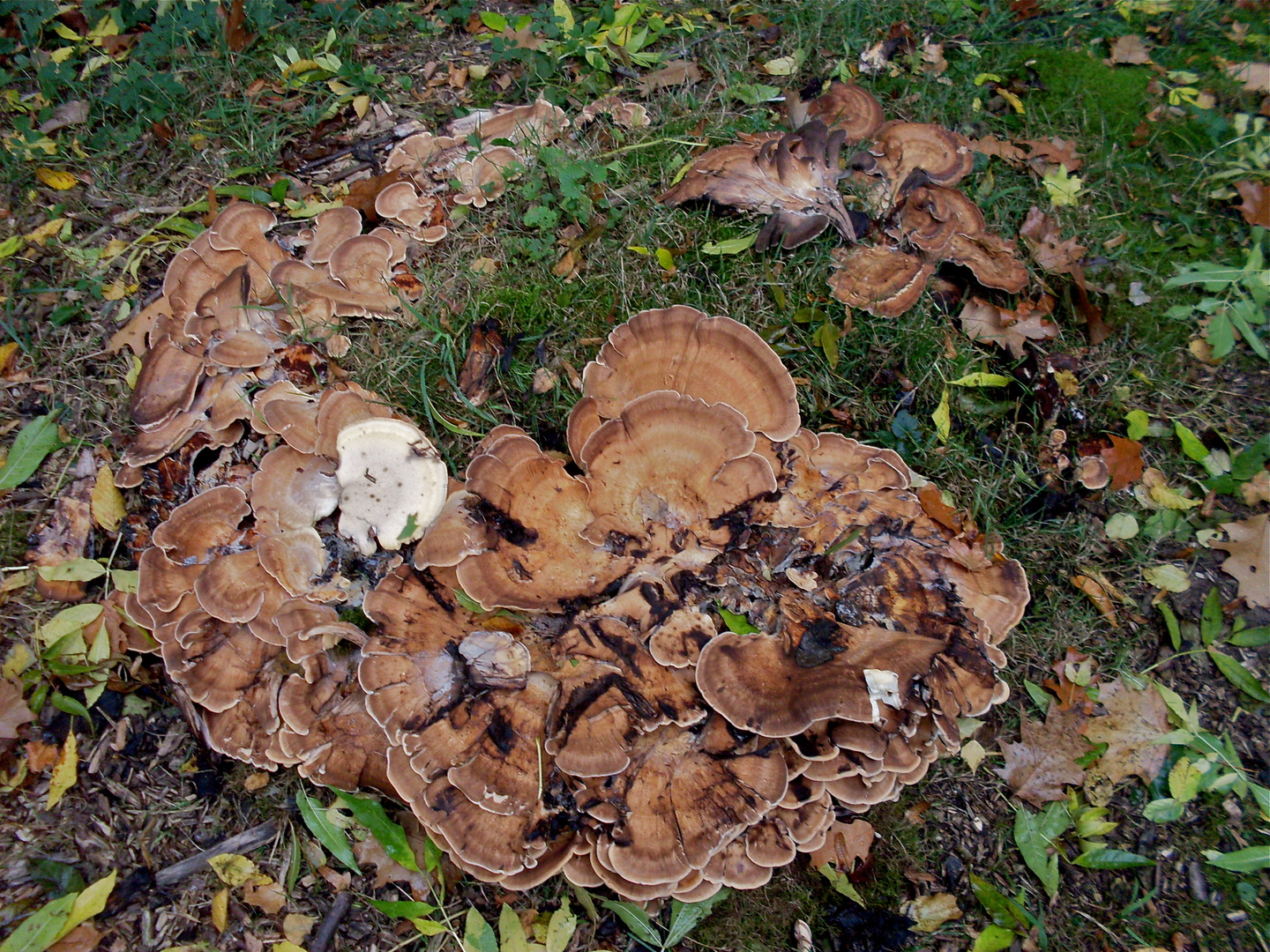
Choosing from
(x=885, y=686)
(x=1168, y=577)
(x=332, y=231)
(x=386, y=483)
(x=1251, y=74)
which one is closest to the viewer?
(x=885, y=686)

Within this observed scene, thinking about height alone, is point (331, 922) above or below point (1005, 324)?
below

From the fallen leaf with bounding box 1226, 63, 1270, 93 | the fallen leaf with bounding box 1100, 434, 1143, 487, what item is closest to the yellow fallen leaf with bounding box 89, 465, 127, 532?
the fallen leaf with bounding box 1100, 434, 1143, 487

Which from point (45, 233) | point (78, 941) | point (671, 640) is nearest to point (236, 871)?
point (78, 941)

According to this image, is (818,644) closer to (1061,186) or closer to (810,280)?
(810,280)

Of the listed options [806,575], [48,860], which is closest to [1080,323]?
[806,575]

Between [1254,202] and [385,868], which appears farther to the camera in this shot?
[1254,202]

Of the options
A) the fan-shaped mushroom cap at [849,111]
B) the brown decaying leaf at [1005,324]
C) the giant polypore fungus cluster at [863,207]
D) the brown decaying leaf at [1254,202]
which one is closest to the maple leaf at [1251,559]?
the brown decaying leaf at [1005,324]
